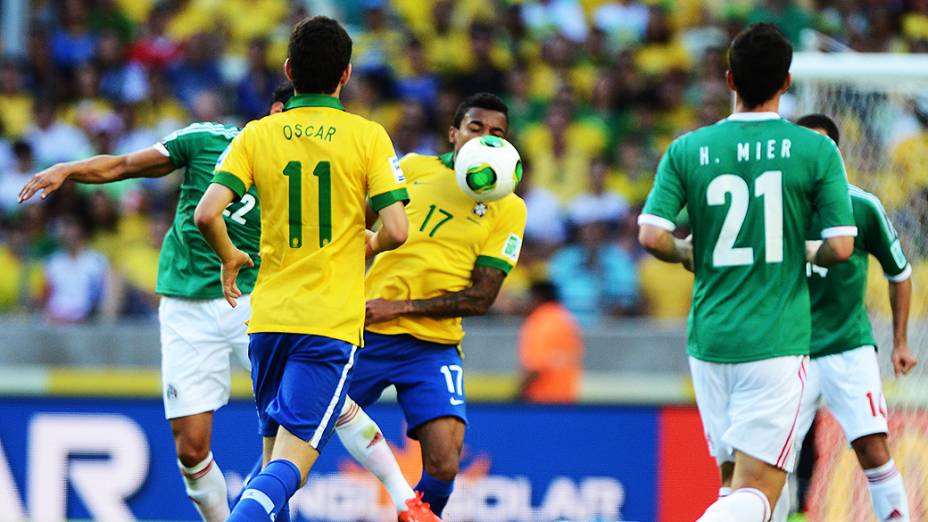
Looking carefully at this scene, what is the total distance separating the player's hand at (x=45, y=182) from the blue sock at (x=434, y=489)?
222 centimetres

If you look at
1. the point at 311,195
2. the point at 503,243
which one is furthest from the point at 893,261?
the point at 311,195

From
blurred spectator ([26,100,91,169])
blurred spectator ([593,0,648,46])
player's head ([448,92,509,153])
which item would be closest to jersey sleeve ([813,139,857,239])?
player's head ([448,92,509,153])

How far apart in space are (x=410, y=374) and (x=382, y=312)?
1.16 ft

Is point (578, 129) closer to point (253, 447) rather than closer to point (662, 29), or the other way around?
point (662, 29)

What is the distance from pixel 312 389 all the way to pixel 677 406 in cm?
476

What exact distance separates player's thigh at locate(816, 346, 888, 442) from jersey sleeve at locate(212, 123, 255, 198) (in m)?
3.33

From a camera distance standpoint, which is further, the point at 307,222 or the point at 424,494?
A: the point at 424,494

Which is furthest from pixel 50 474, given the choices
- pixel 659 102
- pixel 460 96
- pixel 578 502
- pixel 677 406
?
pixel 659 102

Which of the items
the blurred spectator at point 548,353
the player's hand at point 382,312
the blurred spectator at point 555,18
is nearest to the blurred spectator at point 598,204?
the blurred spectator at point 548,353

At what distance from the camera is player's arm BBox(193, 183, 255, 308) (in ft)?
18.5

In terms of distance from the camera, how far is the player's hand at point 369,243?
6090mm

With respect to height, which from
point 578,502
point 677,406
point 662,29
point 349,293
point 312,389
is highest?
point 662,29

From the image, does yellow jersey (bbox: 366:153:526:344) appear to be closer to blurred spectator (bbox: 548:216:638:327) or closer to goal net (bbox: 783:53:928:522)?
goal net (bbox: 783:53:928:522)

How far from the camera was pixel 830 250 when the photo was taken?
5.76 metres
